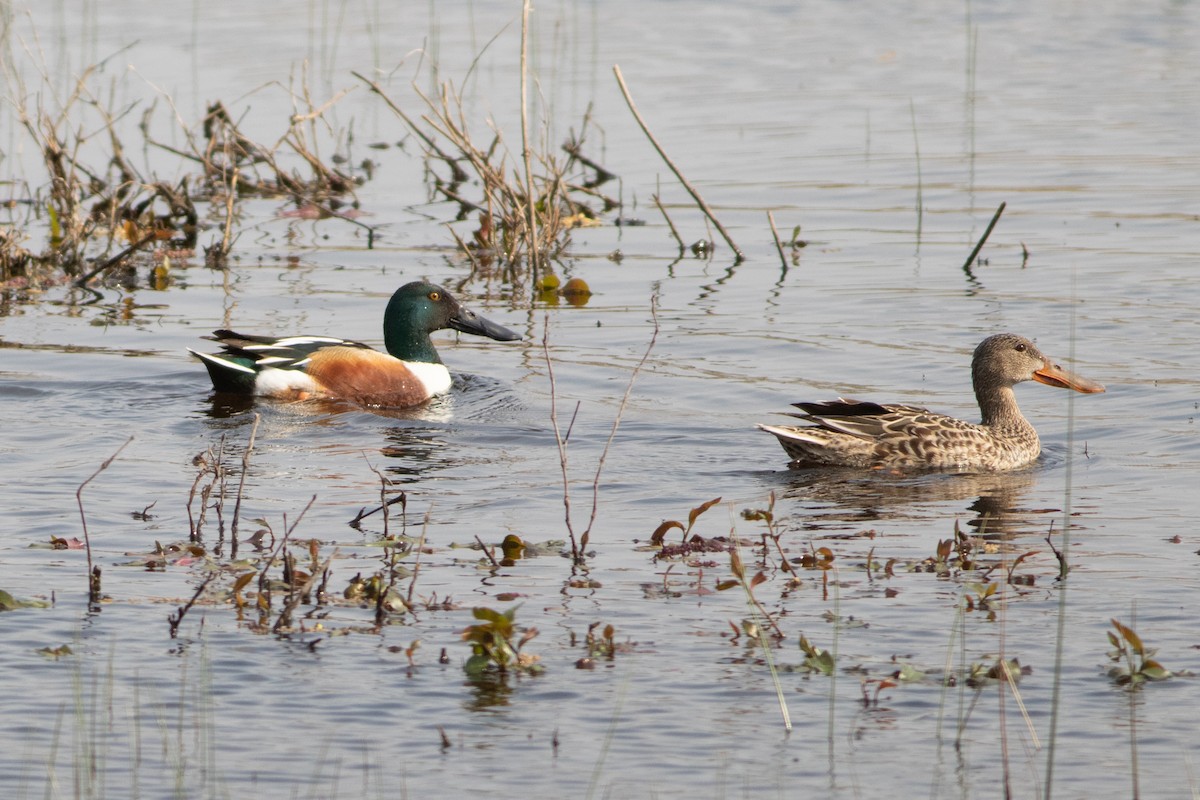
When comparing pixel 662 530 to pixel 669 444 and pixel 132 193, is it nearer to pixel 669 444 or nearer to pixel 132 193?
pixel 669 444

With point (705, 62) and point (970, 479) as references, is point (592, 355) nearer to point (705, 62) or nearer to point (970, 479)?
point (970, 479)

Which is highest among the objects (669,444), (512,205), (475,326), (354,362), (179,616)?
(512,205)

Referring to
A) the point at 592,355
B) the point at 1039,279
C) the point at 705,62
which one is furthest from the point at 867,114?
the point at 592,355

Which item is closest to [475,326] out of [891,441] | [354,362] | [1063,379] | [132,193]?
[354,362]

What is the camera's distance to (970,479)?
8539mm

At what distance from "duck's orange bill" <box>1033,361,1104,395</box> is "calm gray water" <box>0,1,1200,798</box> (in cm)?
22

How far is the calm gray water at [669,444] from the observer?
4.87 meters

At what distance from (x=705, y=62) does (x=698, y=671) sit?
16.2 metres

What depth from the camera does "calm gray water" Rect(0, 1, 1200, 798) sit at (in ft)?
16.0

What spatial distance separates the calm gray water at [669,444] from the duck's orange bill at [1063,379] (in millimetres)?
220

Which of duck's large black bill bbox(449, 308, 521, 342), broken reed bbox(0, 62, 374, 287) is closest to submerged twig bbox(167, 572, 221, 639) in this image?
duck's large black bill bbox(449, 308, 521, 342)

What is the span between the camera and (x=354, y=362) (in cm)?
1032

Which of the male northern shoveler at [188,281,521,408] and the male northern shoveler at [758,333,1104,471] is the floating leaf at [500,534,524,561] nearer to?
the male northern shoveler at [758,333,1104,471]

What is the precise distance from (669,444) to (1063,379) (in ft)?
6.98
